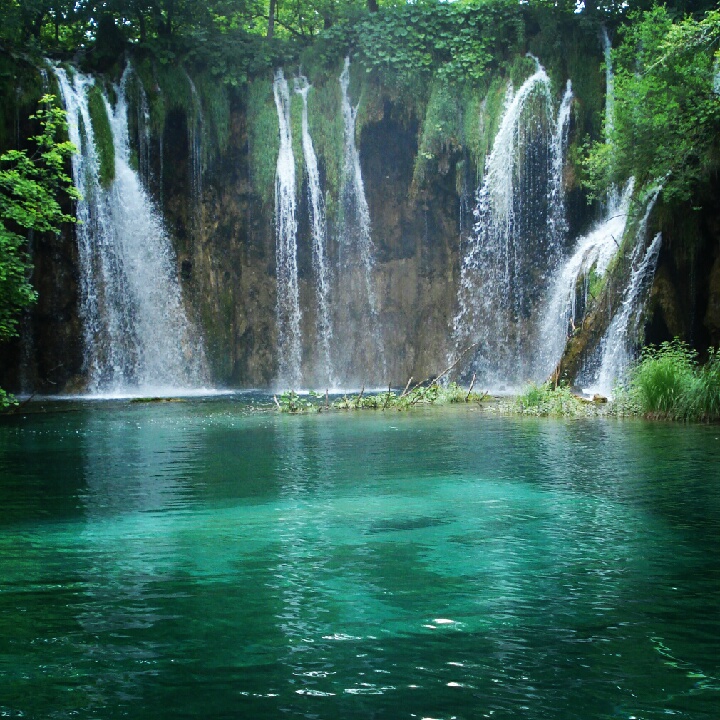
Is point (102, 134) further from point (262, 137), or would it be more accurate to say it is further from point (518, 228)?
point (518, 228)

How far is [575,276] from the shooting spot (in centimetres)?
2273

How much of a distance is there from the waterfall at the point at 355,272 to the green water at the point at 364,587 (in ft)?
58.4

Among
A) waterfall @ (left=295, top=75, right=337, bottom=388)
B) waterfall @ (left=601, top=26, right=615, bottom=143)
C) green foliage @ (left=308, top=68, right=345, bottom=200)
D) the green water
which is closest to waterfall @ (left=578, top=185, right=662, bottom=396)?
waterfall @ (left=601, top=26, right=615, bottom=143)

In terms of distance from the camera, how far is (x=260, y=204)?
93.9ft

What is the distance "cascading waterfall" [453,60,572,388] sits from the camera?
26.5 meters

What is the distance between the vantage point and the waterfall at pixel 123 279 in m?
25.8

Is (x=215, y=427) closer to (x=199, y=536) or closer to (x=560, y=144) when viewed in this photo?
(x=199, y=536)

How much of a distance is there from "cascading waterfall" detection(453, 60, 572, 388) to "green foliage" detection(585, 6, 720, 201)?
20.6ft

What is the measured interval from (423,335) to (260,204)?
21.1 feet

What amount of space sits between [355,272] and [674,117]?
40.8 feet

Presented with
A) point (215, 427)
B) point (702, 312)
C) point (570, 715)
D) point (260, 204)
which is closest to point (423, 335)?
point (260, 204)

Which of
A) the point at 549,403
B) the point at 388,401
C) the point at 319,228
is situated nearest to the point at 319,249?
the point at 319,228

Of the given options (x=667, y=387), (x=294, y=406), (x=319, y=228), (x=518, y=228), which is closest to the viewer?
(x=667, y=387)

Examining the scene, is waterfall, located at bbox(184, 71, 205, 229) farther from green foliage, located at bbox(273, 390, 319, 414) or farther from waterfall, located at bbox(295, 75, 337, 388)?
green foliage, located at bbox(273, 390, 319, 414)
